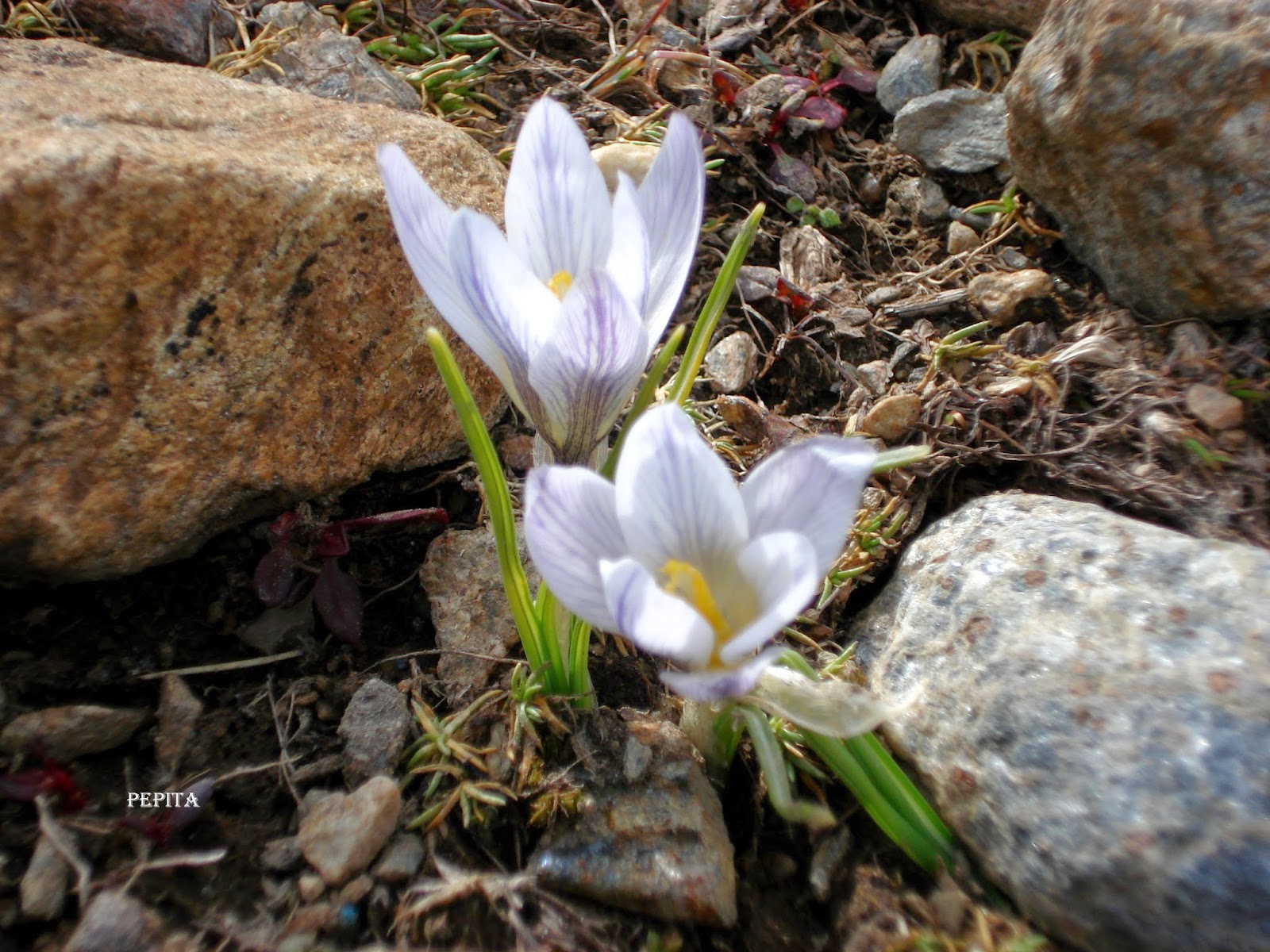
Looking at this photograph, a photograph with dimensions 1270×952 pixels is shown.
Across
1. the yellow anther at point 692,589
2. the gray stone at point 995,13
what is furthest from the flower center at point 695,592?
the gray stone at point 995,13

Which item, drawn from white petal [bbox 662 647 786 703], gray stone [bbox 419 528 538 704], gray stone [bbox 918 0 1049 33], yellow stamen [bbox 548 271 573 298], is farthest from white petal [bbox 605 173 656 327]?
gray stone [bbox 918 0 1049 33]

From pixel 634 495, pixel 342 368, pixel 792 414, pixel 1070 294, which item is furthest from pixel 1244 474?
pixel 342 368

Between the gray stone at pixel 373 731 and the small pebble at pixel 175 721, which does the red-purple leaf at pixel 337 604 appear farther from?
the small pebble at pixel 175 721

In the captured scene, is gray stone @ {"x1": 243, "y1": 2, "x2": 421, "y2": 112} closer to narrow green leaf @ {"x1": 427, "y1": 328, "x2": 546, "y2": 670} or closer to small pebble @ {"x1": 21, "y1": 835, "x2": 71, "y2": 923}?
narrow green leaf @ {"x1": 427, "y1": 328, "x2": 546, "y2": 670}

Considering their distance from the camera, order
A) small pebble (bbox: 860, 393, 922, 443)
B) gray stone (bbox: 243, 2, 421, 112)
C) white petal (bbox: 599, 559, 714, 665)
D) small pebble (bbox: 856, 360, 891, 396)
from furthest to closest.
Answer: gray stone (bbox: 243, 2, 421, 112) < small pebble (bbox: 856, 360, 891, 396) < small pebble (bbox: 860, 393, 922, 443) < white petal (bbox: 599, 559, 714, 665)

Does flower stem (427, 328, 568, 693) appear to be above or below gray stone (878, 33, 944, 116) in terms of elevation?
below

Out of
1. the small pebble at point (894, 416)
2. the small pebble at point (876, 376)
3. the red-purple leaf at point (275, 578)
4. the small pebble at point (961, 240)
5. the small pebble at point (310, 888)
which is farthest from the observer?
the small pebble at point (961, 240)
